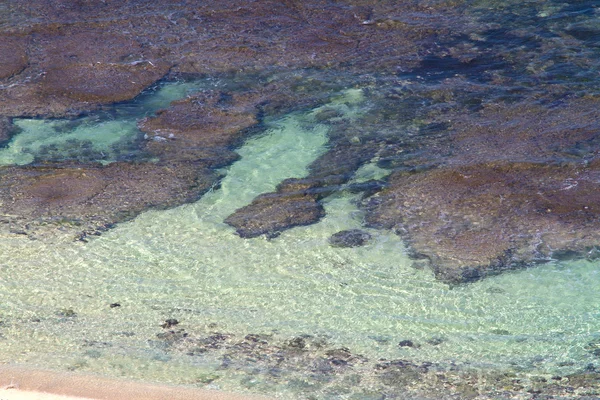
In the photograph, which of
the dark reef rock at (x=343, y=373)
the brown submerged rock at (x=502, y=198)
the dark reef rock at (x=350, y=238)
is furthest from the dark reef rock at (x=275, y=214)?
the dark reef rock at (x=343, y=373)

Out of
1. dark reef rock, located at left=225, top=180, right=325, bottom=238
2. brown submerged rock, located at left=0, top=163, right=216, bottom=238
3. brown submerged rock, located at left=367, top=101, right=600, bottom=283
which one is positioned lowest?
brown submerged rock, located at left=0, top=163, right=216, bottom=238

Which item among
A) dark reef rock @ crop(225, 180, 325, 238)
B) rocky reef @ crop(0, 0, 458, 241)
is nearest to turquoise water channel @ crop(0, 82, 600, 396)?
dark reef rock @ crop(225, 180, 325, 238)

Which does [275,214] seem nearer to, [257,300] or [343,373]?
[257,300]

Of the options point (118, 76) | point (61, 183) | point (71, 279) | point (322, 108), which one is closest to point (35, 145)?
point (61, 183)

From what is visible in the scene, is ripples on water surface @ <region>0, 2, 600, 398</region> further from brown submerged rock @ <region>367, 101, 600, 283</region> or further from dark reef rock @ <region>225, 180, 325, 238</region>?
brown submerged rock @ <region>367, 101, 600, 283</region>

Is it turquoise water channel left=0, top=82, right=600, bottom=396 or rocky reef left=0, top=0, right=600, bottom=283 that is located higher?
rocky reef left=0, top=0, right=600, bottom=283

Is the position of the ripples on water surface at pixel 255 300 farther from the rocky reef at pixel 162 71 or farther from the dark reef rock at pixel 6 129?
the dark reef rock at pixel 6 129

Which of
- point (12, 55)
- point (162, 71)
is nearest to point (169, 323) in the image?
point (162, 71)
